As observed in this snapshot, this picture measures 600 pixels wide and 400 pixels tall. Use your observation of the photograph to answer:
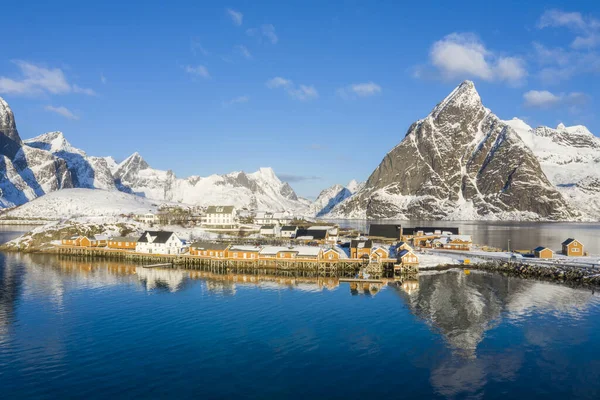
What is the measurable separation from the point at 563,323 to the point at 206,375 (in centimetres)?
3363

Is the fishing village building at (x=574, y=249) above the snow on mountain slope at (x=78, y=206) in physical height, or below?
below

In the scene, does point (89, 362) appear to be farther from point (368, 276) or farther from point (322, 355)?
point (368, 276)

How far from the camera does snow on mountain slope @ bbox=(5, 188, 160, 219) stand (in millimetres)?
158488

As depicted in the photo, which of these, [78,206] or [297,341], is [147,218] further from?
[297,341]

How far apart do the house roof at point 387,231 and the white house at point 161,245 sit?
54.7 m

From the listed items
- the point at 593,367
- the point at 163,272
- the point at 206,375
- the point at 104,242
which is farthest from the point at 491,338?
the point at 104,242

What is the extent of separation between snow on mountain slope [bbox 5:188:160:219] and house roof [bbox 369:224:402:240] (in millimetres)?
82489

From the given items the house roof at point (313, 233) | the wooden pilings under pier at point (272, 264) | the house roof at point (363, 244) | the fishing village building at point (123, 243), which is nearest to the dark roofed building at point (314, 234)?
the house roof at point (313, 233)

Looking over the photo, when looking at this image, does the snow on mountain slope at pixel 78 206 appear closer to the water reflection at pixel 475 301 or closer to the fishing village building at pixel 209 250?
the fishing village building at pixel 209 250

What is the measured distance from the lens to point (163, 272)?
2822 inches

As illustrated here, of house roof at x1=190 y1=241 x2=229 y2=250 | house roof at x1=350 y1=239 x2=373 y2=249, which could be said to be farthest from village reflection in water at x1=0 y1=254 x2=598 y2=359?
house roof at x1=350 y1=239 x2=373 y2=249

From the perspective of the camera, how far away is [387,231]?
389 feet

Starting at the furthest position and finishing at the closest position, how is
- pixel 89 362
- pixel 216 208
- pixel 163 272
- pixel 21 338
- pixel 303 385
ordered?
1. pixel 216 208
2. pixel 163 272
3. pixel 21 338
4. pixel 89 362
5. pixel 303 385

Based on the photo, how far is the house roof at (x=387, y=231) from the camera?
117 metres
